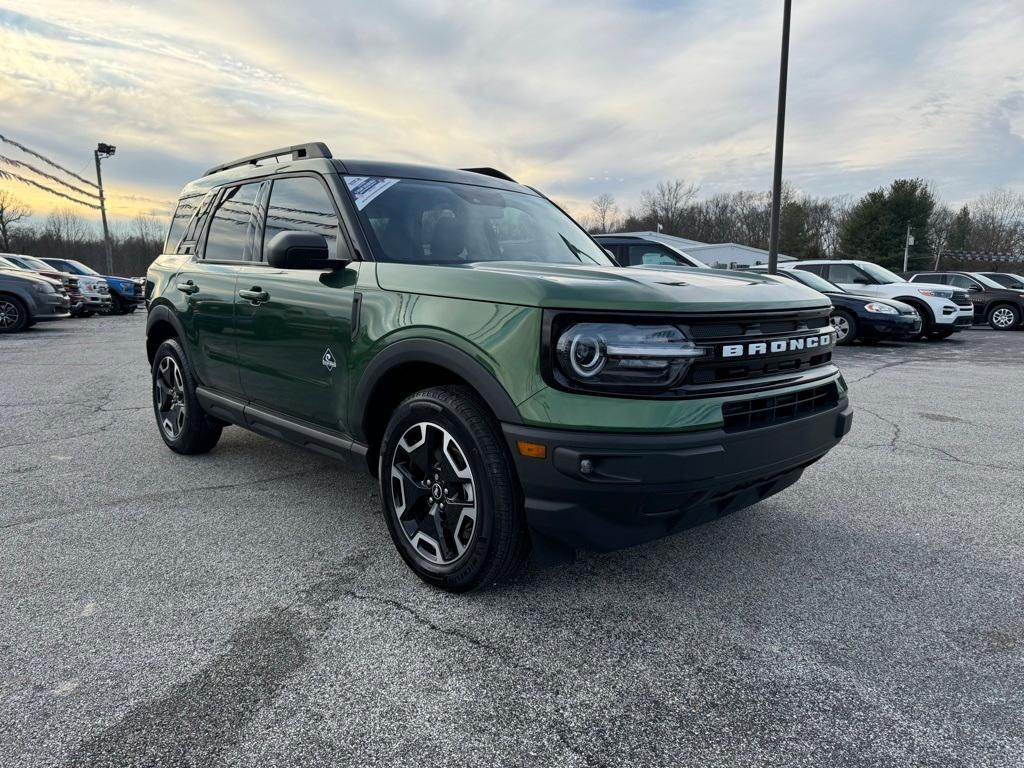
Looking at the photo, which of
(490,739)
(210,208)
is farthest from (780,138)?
(490,739)

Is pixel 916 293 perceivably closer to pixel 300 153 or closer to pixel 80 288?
pixel 300 153

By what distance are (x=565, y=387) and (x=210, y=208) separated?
11.0 ft

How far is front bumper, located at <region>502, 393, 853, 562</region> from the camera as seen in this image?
2.17 meters

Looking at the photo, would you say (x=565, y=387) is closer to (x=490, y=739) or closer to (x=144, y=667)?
(x=490, y=739)

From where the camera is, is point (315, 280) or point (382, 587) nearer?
point (382, 587)

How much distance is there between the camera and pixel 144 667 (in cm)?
222

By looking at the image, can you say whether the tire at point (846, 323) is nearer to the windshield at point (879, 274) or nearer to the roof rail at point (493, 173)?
the windshield at point (879, 274)

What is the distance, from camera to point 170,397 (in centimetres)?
491

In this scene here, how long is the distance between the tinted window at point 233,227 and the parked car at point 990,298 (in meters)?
18.7

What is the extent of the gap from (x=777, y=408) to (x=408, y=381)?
4.98ft

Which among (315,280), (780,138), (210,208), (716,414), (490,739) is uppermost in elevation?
(780,138)

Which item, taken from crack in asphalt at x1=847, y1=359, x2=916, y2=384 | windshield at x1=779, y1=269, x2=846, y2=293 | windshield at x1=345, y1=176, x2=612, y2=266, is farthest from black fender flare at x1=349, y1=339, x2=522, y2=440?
windshield at x1=779, y1=269, x2=846, y2=293

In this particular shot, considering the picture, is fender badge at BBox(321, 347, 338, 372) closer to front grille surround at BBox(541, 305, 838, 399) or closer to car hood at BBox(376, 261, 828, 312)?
car hood at BBox(376, 261, 828, 312)

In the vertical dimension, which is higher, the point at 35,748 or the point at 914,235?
the point at 914,235
